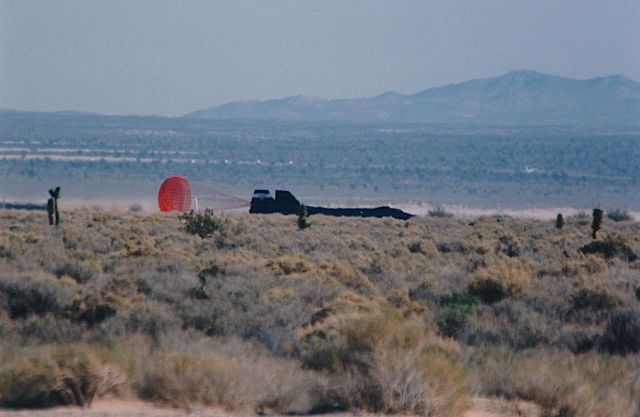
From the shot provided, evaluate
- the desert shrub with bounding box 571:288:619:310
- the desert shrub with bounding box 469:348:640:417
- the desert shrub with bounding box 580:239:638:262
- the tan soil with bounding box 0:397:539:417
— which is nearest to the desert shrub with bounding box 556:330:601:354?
the desert shrub with bounding box 469:348:640:417

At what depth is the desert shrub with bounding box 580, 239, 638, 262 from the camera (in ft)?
86.1

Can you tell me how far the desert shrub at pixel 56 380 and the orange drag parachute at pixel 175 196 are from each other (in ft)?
161

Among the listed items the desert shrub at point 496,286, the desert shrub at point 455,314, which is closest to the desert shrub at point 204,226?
the desert shrub at point 496,286

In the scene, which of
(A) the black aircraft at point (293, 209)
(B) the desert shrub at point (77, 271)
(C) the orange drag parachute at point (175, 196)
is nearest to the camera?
(B) the desert shrub at point (77, 271)

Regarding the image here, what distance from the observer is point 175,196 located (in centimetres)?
6028

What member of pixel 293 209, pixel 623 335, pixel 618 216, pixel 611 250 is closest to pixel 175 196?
pixel 293 209

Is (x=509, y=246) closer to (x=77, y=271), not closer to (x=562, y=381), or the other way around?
(x=77, y=271)

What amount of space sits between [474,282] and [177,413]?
958 cm

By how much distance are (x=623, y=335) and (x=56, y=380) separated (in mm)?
7732

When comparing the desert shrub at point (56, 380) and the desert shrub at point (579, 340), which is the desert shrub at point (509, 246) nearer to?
the desert shrub at point (579, 340)

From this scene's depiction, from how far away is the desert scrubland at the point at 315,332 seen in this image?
9828 mm

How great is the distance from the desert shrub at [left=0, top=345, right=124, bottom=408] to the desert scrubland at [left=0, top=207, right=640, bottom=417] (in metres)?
0.01

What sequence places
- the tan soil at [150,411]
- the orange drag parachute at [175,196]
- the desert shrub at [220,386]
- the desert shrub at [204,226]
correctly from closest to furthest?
1. the tan soil at [150,411]
2. the desert shrub at [220,386]
3. the desert shrub at [204,226]
4. the orange drag parachute at [175,196]

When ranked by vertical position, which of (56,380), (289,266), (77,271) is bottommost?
(289,266)
